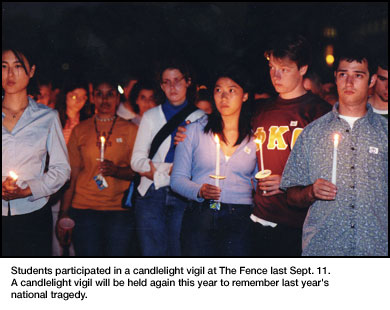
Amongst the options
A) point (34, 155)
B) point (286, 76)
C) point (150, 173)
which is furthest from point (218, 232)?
point (34, 155)

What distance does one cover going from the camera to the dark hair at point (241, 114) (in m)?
5.49

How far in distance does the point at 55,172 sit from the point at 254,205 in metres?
1.76

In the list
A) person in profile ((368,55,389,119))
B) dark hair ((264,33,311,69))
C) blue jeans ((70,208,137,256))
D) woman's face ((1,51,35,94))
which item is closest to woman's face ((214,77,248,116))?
dark hair ((264,33,311,69))

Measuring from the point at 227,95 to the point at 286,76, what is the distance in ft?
1.72

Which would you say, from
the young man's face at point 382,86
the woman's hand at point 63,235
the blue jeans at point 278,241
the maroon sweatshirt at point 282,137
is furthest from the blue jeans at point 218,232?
the woman's hand at point 63,235

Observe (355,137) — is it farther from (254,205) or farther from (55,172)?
(55,172)

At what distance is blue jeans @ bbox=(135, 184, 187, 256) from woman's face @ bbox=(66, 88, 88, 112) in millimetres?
2132

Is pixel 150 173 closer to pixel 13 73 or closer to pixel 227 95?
pixel 227 95

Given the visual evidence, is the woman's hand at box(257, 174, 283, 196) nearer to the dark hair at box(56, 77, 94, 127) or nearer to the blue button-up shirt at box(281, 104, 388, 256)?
the blue button-up shirt at box(281, 104, 388, 256)

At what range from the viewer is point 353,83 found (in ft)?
15.5

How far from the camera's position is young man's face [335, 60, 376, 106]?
185 inches

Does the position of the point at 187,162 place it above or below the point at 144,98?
below
